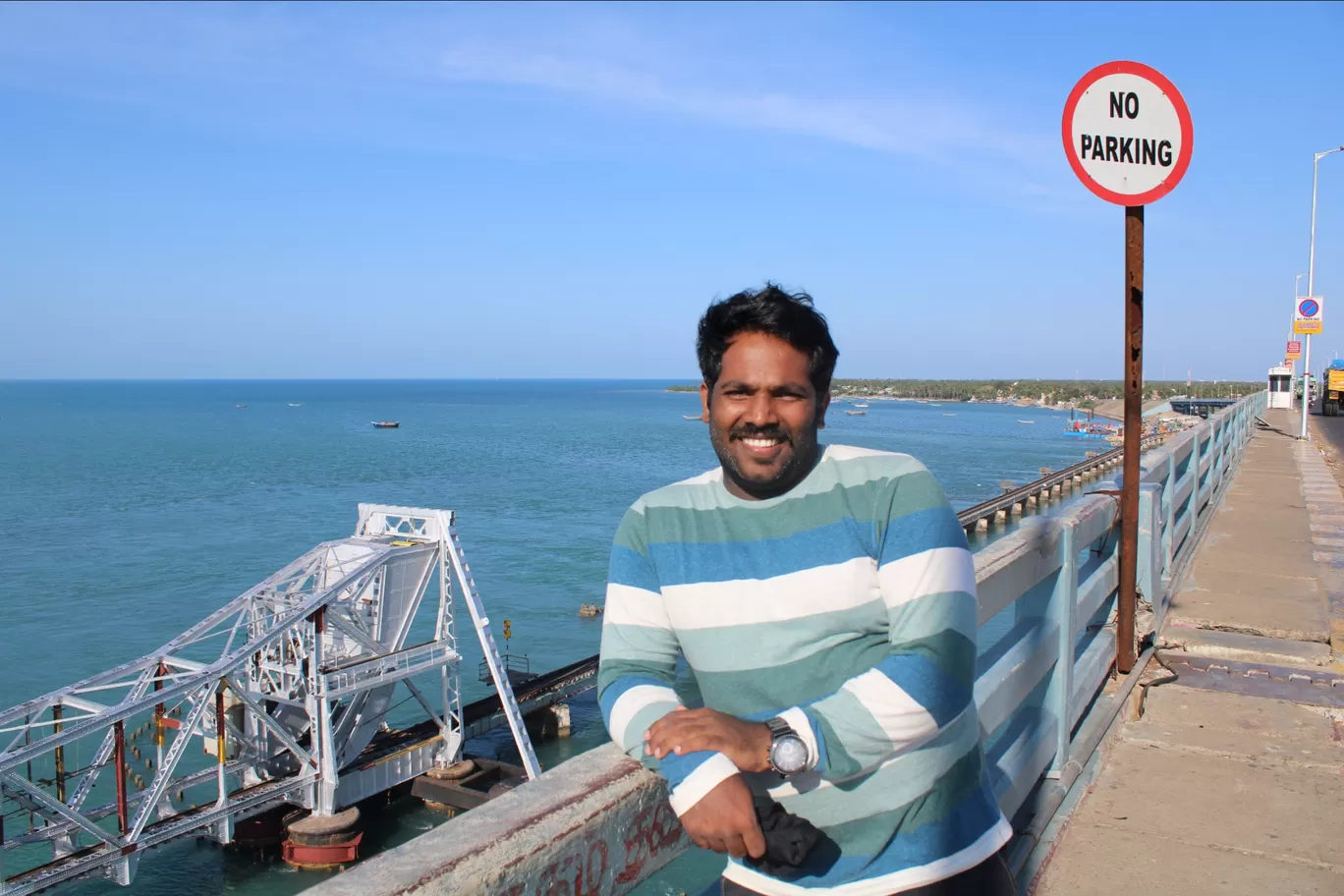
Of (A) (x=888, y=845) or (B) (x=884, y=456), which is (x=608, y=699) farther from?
(B) (x=884, y=456)

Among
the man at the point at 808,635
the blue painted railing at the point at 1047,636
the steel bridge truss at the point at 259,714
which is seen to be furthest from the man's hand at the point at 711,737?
the steel bridge truss at the point at 259,714

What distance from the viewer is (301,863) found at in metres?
21.4

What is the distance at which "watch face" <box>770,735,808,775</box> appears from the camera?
1.73 m

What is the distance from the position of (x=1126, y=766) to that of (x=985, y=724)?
5.48 ft

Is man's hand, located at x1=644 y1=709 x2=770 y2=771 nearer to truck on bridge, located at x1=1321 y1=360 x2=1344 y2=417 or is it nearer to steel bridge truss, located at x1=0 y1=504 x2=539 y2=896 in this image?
steel bridge truss, located at x1=0 y1=504 x2=539 y2=896

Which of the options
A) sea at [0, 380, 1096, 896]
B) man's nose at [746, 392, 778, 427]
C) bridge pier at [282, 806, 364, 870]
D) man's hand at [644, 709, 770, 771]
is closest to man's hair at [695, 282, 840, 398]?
man's nose at [746, 392, 778, 427]

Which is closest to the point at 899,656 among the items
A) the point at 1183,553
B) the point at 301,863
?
the point at 1183,553

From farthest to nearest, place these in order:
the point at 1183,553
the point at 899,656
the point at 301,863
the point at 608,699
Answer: the point at 301,863 < the point at 1183,553 < the point at 608,699 < the point at 899,656

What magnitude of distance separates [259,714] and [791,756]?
22.5 meters

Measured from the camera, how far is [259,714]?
21.7m

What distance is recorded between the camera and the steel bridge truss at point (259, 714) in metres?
19.3

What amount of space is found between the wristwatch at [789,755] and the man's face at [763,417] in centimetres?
51

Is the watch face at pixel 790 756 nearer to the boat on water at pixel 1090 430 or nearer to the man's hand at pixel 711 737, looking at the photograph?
the man's hand at pixel 711 737

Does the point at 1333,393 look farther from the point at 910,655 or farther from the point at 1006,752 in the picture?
the point at 910,655
